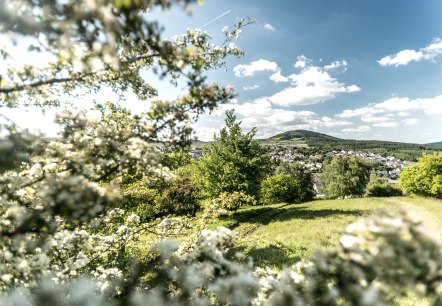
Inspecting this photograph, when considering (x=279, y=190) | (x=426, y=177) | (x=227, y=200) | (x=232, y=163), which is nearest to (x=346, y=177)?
(x=426, y=177)

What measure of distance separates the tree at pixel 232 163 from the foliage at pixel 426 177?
30.0 meters

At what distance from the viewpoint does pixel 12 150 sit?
3.56 meters

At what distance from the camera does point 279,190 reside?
57312mm

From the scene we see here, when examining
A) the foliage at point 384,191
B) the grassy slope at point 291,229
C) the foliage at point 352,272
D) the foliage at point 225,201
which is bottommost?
the foliage at point 384,191

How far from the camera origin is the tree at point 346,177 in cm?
7038

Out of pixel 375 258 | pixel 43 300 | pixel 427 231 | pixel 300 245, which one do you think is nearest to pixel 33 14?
pixel 43 300

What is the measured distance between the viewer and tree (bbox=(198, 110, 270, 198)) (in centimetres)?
3378

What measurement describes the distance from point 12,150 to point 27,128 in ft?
1.57

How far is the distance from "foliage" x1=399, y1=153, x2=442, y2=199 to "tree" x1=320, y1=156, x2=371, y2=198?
18.1m

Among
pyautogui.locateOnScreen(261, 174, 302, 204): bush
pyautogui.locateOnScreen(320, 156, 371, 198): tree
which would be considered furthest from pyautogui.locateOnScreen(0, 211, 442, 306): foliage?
pyautogui.locateOnScreen(320, 156, 371, 198): tree

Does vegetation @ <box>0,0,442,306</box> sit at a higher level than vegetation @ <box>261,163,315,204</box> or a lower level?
higher

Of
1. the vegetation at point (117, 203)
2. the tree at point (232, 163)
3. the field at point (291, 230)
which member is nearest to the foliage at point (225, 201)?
the field at point (291, 230)

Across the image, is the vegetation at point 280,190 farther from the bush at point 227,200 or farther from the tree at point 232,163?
the bush at point 227,200

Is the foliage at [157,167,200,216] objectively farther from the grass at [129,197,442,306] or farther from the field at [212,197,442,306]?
the field at [212,197,442,306]
